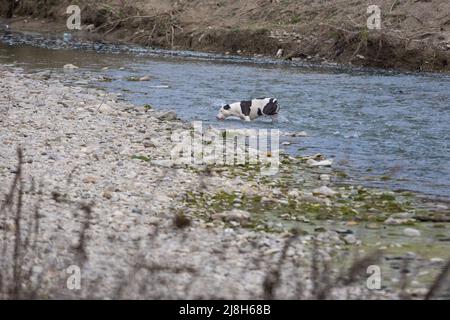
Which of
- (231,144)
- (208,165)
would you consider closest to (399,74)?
(231,144)

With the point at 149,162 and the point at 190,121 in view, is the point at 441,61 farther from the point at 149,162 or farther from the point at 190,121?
the point at 149,162

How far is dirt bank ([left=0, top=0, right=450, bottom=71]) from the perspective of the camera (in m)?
22.1

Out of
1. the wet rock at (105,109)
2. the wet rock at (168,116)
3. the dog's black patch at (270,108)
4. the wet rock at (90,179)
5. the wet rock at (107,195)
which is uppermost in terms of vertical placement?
the dog's black patch at (270,108)

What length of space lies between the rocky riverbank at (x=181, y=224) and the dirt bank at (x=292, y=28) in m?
11.3

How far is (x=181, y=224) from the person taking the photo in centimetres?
510

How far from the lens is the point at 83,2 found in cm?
3294

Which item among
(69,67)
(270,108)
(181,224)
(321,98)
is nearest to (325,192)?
(181,224)

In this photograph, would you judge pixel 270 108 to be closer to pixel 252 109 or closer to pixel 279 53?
pixel 252 109

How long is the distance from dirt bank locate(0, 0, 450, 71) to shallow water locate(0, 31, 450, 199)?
1.35m

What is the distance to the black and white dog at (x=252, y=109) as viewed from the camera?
1412 cm

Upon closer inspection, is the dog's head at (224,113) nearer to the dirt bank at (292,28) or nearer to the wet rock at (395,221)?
the wet rock at (395,221)

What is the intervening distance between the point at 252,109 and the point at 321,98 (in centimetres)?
252

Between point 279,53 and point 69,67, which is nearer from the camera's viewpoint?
point 69,67

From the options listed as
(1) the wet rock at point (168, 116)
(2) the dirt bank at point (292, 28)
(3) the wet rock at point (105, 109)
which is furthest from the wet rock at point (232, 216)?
(2) the dirt bank at point (292, 28)
